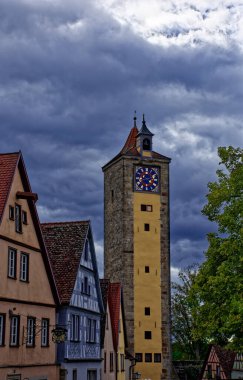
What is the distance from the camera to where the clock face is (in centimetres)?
6738

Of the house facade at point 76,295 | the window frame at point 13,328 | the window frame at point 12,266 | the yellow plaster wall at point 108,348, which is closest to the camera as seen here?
the window frame at point 13,328

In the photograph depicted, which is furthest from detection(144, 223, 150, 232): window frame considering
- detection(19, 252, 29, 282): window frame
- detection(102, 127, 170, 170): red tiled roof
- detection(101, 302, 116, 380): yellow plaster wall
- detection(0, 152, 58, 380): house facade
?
detection(19, 252, 29, 282): window frame

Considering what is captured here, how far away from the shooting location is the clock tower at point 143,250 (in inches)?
2530

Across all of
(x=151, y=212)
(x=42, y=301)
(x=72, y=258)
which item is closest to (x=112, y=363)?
(x=72, y=258)

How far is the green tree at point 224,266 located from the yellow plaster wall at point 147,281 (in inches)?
1297

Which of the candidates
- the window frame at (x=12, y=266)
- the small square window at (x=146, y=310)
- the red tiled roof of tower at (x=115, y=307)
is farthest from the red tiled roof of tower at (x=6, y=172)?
the small square window at (x=146, y=310)

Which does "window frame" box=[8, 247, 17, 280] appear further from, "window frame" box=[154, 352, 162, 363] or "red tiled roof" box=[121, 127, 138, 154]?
"red tiled roof" box=[121, 127, 138, 154]

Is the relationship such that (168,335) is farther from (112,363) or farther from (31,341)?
(31,341)

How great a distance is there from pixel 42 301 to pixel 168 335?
118 ft

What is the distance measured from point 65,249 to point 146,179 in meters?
32.8

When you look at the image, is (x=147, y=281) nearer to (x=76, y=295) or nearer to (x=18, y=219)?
(x=76, y=295)

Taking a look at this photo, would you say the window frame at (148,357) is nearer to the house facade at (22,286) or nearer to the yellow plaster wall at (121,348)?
the yellow plaster wall at (121,348)

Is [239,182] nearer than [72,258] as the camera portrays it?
Yes

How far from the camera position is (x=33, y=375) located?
29.6 meters
